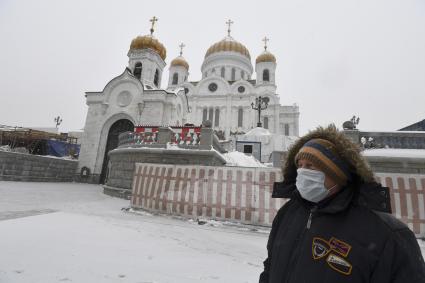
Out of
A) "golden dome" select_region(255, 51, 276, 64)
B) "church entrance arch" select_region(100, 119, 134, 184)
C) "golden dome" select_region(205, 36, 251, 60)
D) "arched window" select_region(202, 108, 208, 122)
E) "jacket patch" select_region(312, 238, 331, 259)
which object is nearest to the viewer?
"jacket patch" select_region(312, 238, 331, 259)

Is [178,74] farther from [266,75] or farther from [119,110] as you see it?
[119,110]

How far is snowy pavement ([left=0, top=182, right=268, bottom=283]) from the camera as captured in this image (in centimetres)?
265

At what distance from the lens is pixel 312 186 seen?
155 cm

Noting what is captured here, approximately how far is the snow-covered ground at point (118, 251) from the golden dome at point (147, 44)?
19807mm

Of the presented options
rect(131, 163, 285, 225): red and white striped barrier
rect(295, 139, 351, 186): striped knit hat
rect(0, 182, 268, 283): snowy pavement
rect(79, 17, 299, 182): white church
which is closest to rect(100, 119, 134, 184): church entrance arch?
rect(79, 17, 299, 182): white church

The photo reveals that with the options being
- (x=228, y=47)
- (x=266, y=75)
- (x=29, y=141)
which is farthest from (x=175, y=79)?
(x=29, y=141)

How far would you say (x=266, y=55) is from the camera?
1587 inches

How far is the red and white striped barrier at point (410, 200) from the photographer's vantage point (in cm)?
546

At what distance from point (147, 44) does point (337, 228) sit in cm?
2399

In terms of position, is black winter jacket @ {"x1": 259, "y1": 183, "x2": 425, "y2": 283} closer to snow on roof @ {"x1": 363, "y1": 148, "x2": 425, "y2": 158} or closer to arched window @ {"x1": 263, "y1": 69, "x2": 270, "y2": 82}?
snow on roof @ {"x1": 363, "y1": 148, "x2": 425, "y2": 158}

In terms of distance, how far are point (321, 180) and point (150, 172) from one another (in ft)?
21.2

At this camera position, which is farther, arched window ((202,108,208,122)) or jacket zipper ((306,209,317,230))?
arched window ((202,108,208,122))

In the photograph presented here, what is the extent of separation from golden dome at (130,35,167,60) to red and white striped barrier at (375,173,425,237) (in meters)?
21.8

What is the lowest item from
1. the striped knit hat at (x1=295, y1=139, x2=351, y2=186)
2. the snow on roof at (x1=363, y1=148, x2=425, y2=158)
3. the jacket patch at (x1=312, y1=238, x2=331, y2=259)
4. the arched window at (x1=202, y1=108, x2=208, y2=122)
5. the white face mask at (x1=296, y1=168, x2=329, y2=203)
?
the jacket patch at (x1=312, y1=238, x2=331, y2=259)
